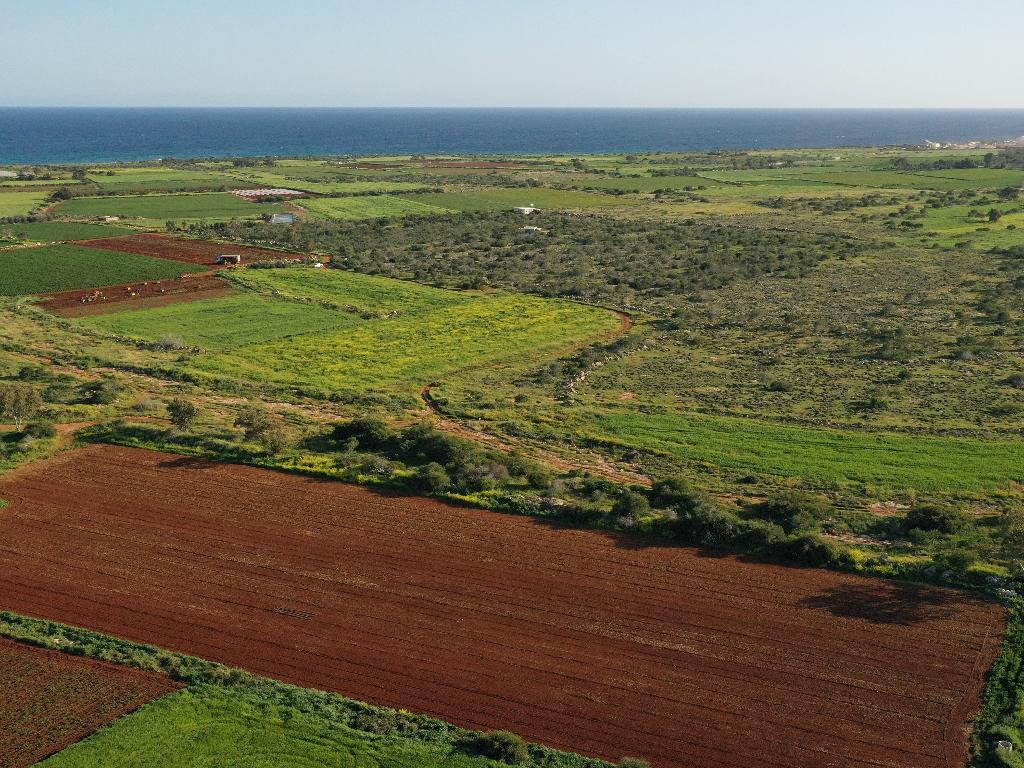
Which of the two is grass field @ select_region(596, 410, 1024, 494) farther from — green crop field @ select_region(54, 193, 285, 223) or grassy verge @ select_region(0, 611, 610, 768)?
green crop field @ select_region(54, 193, 285, 223)

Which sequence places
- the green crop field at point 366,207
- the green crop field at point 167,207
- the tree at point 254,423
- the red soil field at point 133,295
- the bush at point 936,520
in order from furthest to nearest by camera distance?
the green crop field at point 366,207 → the green crop field at point 167,207 → the red soil field at point 133,295 → the tree at point 254,423 → the bush at point 936,520

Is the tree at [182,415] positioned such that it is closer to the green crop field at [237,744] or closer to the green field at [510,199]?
the green crop field at [237,744]

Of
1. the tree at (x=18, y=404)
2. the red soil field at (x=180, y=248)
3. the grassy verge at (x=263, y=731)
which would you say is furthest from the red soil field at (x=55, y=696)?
the red soil field at (x=180, y=248)

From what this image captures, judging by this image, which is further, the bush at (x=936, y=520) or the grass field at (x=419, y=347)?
the grass field at (x=419, y=347)

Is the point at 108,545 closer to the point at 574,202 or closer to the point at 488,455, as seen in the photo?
the point at 488,455

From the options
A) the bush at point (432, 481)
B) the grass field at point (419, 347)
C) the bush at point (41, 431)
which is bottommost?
the bush at point (432, 481)

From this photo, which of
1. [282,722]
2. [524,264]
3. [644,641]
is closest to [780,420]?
[644,641]
